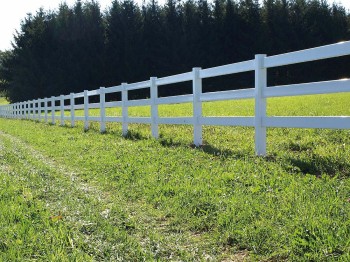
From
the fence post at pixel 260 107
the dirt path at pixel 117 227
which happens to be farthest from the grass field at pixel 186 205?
the fence post at pixel 260 107

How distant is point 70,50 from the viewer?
5803cm

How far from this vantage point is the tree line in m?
55.8

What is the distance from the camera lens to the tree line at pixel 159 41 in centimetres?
5581

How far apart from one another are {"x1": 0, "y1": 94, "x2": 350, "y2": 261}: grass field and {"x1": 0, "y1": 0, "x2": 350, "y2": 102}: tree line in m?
46.1

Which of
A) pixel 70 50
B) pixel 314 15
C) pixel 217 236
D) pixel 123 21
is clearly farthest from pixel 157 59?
pixel 217 236

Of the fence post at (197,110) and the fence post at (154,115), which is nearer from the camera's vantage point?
the fence post at (197,110)

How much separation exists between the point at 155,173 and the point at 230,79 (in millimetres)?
48764

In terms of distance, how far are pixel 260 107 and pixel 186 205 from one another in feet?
9.96

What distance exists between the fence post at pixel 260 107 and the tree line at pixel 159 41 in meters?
45.7

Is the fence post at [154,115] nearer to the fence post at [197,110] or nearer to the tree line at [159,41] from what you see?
the fence post at [197,110]

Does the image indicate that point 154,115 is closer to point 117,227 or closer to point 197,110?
point 197,110

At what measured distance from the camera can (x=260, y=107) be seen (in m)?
7.02

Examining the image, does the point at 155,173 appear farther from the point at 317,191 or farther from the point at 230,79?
the point at 230,79

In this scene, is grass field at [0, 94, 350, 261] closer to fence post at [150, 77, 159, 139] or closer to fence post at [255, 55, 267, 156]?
fence post at [255, 55, 267, 156]
